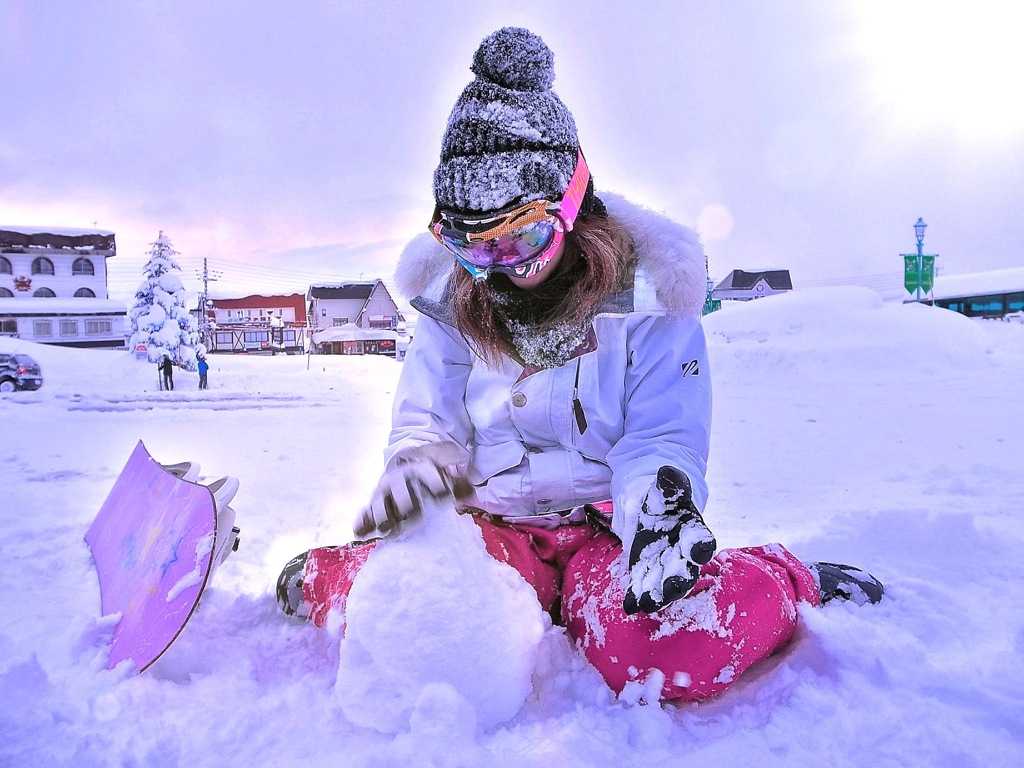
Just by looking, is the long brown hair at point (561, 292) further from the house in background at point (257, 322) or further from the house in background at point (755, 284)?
the house in background at point (755, 284)

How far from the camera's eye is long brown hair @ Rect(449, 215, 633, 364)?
1689mm

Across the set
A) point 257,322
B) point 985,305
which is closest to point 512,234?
point 257,322

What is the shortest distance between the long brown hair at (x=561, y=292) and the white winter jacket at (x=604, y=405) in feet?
0.18

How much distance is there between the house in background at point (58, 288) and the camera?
2539cm

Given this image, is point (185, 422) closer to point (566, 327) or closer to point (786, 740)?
point (566, 327)

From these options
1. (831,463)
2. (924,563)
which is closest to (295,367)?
(831,463)

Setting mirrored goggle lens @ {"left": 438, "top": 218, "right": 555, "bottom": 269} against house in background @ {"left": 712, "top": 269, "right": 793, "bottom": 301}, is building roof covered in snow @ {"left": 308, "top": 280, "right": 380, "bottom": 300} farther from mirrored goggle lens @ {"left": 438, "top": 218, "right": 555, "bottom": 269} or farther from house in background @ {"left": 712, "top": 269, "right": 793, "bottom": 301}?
mirrored goggle lens @ {"left": 438, "top": 218, "right": 555, "bottom": 269}

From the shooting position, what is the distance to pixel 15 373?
1155 centimetres

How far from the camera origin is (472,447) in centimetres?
193

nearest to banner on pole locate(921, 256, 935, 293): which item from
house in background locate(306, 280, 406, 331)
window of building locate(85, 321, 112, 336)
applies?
house in background locate(306, 280, 406, 331)

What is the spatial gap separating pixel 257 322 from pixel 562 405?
3900 centimetres

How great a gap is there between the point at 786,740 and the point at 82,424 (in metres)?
7.23

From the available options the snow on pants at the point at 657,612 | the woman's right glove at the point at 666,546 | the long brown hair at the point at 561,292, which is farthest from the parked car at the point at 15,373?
the woman's right glove at the point at 666,546

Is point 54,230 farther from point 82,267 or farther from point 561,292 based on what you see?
point 561,292
